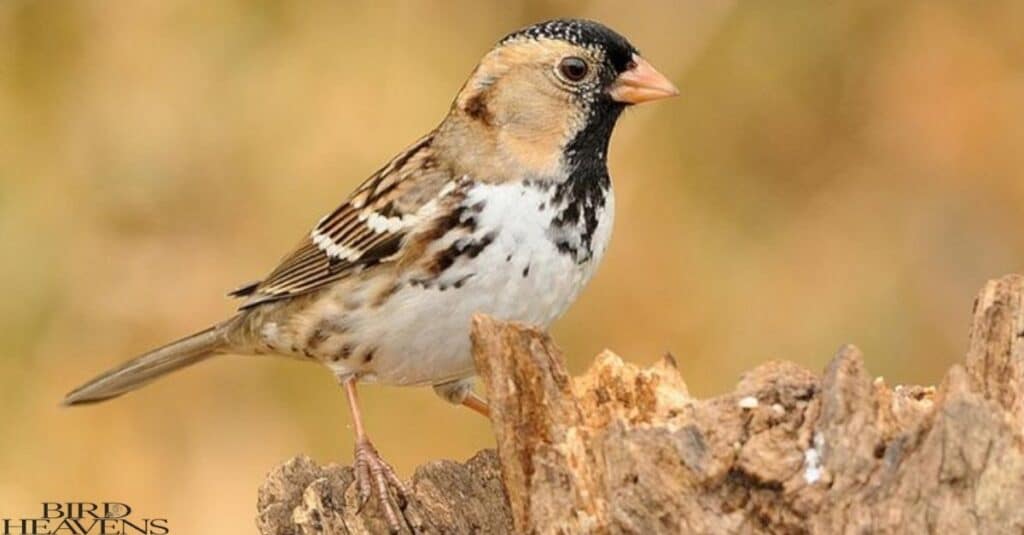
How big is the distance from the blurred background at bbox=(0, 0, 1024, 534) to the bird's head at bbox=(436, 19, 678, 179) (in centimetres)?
140

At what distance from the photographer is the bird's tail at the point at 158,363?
4.08 m

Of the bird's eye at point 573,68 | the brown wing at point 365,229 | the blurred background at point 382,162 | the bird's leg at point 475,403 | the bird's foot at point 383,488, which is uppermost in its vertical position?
the blurred background at point 382,162

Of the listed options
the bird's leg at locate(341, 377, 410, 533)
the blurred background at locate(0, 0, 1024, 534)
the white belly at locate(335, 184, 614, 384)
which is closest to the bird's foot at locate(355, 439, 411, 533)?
the bird's leg at locate(341, 377, 410, 533)

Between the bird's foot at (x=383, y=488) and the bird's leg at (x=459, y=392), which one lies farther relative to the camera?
the bird's leg at (x=459, y=392)

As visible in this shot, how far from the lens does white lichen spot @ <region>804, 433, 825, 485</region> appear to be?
2.43 meters

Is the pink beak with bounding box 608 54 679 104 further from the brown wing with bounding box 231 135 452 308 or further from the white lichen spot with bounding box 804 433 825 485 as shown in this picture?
the white lichen spot with bounding box 804 433 825 485

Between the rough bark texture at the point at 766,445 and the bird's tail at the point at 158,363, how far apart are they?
1520mm

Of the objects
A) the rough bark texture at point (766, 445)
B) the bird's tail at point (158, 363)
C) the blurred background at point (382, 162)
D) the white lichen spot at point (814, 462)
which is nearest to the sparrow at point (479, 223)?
the bird's tail at point (158, 363)

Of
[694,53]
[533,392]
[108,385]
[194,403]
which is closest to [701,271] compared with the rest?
[694,53]

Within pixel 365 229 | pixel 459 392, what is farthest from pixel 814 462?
pixel 459 392

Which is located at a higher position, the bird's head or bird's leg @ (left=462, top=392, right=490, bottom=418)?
the bird's head

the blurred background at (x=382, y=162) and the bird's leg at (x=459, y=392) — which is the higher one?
the blurred background at (x=382, y=162)

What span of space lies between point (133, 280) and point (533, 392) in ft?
8.32

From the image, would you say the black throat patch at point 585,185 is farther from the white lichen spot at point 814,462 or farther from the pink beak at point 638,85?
the white lichen spot at point 814,462
